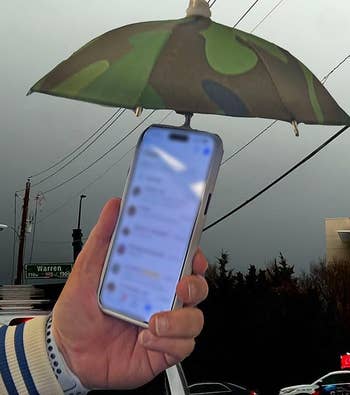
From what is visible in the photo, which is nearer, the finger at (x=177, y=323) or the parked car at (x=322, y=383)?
the finger at (x=177, y=323)

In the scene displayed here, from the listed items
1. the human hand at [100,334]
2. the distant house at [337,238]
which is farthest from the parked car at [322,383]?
the distant house at [337,238]

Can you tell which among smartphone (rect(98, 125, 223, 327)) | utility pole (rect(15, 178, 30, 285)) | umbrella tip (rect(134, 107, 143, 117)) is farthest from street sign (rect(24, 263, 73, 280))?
smartphone (rect(98, 125, 223, 327))

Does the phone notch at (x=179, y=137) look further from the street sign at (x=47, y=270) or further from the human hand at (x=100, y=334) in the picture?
the street sign at (x=47, y=270)

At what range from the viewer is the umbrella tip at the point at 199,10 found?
5.51 ft

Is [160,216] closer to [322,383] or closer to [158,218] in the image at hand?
[158,218]

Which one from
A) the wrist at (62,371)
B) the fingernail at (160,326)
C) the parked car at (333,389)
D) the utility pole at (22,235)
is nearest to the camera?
the fingernail at (160,326)

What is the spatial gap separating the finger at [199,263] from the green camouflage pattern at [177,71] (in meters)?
0.30

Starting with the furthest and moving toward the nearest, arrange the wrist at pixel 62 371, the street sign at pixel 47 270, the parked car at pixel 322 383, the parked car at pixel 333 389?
the street sign at pixel 47 270 → the parked car at pixel 322 383 → the parked car at pixel 333 389 → the wrist at pixel 62 371

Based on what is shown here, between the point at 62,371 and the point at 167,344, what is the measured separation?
0.46 m

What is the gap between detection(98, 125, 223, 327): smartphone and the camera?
1477mm

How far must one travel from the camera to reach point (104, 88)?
158 cm

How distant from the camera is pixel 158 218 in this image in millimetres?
1484

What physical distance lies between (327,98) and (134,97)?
1.81 ft

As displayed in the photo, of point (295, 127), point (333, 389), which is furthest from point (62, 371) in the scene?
point (333, 389)
